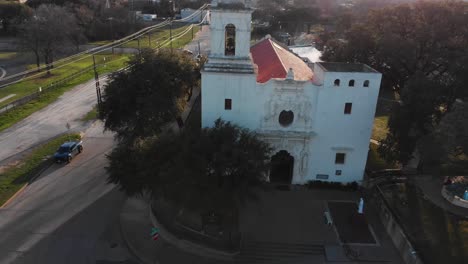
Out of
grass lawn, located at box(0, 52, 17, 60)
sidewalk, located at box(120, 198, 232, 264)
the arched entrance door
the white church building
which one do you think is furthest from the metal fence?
the arched entrance door

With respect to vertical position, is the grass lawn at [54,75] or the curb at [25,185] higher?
the grass lawn at [54,75]

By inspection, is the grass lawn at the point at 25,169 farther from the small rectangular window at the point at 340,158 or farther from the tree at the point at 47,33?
the tree at the point at 47,33

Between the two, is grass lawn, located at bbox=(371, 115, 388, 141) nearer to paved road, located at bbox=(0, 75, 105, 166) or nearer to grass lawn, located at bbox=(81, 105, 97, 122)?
paved road, located at bbox=(0, 75, 105, 166)

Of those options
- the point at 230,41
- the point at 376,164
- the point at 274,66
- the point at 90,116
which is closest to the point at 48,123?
the point at 90,116

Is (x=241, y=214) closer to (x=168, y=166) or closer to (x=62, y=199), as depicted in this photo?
(x=168, y=166)

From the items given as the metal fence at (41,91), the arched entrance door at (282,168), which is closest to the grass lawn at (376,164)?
the arched entrance door at (282,168)
